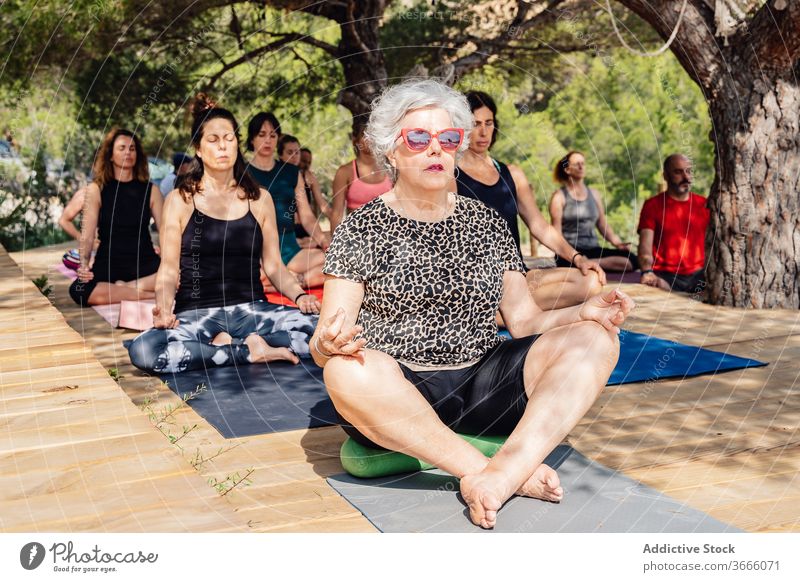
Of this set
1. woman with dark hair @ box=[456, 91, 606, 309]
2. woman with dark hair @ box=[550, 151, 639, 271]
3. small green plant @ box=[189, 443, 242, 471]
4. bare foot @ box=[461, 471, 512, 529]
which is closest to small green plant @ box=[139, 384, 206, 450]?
small green plant @ box=[189, 443, 242, 471]

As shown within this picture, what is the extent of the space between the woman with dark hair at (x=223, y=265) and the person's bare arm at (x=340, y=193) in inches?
58.3

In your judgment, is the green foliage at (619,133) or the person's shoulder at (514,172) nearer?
the person's shoulder at (514,172)

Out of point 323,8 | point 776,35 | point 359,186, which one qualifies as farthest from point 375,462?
point 323,8

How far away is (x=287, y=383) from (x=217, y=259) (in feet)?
3.32

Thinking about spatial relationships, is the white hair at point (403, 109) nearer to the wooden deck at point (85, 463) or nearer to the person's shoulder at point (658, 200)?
the wooden deck at point (85, 463)

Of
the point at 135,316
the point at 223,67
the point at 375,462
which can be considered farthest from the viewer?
the point at 223,67

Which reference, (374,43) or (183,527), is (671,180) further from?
(183,527)

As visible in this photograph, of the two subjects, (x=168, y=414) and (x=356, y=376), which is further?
(x=168, y=414)

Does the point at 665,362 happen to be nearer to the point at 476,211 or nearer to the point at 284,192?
the point at 476,211

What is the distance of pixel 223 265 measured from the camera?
223 inches

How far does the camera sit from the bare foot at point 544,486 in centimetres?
319

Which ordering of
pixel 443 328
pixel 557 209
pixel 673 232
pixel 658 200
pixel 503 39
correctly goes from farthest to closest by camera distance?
1. pixel 503 39
2. pixel 557 209
3. pixel 658 200
4. pixel 673 232
5. pixel 443 328

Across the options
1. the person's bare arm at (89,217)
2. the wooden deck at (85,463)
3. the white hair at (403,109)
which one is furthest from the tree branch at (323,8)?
the white hair at (403,109)

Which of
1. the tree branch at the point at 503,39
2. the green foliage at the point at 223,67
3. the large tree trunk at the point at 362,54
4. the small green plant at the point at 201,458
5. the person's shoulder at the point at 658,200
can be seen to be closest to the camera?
the small green plant at the point at 201,458
